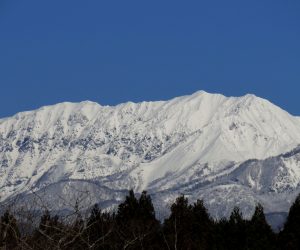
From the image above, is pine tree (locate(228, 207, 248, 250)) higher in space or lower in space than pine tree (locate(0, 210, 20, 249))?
higher

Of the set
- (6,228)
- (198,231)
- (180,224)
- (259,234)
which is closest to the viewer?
(6,228)

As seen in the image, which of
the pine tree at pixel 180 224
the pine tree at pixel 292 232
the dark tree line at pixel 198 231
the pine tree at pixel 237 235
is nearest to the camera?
the pine tree at pixel 292 232

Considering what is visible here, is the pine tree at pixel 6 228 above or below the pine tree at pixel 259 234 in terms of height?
below

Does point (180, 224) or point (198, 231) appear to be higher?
point (180, 224)

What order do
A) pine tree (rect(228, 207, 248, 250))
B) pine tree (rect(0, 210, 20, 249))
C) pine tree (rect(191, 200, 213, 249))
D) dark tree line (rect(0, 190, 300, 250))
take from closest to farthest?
pine tree (rect(0, 210, 20, 249)) < dark tree line (rect(0, 190, 300, 250)) < pine tree (rect(191, 200, 213, 249)) < pine tree (rect(228, 207, 248, 250))

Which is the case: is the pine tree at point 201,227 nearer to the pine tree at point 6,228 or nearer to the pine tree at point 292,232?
the pine tree at point 292,232

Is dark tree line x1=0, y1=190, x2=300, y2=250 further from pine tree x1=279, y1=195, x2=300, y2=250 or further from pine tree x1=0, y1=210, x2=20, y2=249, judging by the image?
pine tree x1=0, y1=210, x2=20, y2=249

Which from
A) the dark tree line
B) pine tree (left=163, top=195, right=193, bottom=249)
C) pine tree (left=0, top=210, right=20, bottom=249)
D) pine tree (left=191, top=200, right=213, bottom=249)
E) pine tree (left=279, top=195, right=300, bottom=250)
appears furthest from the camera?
pine tree (left=191, top=200, right=213, bottom=249)

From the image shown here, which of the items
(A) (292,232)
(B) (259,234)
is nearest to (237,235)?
(B) (259,234)

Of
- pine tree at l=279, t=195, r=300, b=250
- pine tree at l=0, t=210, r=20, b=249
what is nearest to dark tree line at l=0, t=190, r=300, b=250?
pine tree at l=279, t=195, r=300, b=250

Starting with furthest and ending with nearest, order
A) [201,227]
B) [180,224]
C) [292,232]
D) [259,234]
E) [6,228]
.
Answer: [201,227], [180,224], [259,234], [292,232], [6,228]

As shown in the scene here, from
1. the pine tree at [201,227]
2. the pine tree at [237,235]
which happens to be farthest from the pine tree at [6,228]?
the pine tree at [237,235]

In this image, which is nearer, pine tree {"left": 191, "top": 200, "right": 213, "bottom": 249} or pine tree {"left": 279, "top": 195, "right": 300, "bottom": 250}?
pine tree {"left": 279, "top": 195, "right": 300, "bottom": 250}

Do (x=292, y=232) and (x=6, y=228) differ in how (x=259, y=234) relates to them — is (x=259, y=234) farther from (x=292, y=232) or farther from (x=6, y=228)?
(x=6, y=228)
